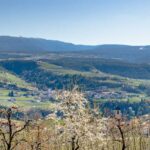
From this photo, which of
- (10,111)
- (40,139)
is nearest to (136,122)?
(40,139)

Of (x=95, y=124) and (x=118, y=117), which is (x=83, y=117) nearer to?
(x=95, y=124)

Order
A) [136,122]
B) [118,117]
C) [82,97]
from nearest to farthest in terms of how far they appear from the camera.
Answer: [82,97], [118,117], [136,122]

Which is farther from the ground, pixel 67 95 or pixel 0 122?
pixel 67 95

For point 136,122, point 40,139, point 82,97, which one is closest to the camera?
point 82,97

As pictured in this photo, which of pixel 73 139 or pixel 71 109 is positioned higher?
pixel 71 109

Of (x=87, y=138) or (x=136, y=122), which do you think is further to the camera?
(x=136, y=122)

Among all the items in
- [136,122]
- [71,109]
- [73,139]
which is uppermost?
[71,109]

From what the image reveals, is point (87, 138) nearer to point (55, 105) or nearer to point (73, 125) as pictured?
point (73, 125)

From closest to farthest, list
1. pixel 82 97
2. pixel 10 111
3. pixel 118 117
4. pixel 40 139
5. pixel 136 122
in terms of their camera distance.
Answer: pixel 10 111 → pixel 82 97 → pixel 118 117 → pixel 40 139 → pixel 136 122

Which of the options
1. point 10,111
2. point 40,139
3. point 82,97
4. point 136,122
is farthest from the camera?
point 136,122
